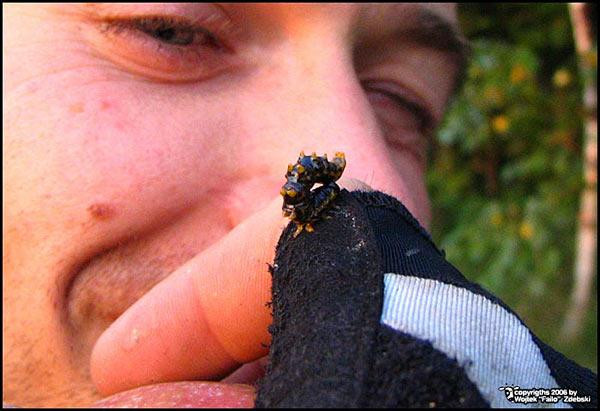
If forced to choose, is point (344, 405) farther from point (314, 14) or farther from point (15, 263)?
point (314, 14)

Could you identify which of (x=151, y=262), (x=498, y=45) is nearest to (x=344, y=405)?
(x=151, y=262)

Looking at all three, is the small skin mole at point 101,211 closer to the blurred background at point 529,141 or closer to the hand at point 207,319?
the hand at point 207,319

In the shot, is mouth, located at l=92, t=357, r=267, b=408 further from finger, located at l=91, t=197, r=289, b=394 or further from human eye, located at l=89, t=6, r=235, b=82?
human eye, located at l=89, t=6, r=235, b=82

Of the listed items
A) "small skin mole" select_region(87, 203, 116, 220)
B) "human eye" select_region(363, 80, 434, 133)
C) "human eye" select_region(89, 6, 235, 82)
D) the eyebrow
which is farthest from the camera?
"human eye" select_region(363, 80, 434, 133)

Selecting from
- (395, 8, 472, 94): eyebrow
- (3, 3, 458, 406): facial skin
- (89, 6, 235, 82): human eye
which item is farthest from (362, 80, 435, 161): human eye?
(89, 6, 235, 82): human eye

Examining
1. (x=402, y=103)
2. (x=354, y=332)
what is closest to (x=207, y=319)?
(x=354, y=332)
